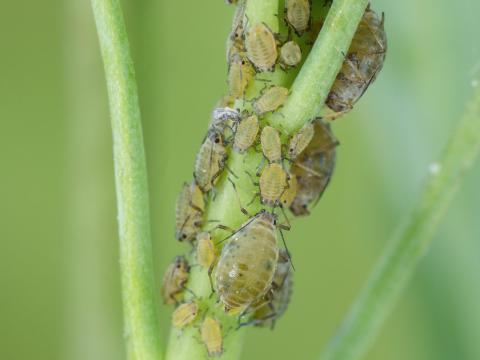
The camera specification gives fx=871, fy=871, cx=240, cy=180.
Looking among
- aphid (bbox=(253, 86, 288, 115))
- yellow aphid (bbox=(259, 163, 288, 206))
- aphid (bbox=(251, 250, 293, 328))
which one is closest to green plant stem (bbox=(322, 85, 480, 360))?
aphid (bbox=(251, 250, 293, 328))

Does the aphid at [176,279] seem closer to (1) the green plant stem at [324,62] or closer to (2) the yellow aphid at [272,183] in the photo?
(2) the yellow aphid at [272,183]

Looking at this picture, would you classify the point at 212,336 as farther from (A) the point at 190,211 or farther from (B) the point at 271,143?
(B) the point at 271,143

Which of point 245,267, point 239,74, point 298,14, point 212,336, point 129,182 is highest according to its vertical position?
point 298,14

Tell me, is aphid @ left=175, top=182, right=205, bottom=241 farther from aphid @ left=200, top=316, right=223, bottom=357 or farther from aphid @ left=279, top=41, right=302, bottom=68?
aphid @ left=279, top=41, right=302, bottom=68

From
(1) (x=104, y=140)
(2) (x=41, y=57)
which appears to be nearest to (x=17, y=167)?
(2) (x=41, y=57)

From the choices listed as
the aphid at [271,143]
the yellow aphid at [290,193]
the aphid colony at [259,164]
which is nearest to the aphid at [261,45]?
the aphid colony at [259,164]

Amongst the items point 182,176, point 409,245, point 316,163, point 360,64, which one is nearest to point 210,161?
point 316,163

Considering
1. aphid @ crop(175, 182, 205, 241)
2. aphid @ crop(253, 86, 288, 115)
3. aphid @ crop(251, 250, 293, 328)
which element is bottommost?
aphid @ crop(251, 250, 293, 328)
